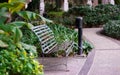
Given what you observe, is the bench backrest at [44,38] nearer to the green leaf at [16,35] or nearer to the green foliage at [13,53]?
the green foliage at [13,53]

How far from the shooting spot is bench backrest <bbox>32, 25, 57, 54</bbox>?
28.6ft

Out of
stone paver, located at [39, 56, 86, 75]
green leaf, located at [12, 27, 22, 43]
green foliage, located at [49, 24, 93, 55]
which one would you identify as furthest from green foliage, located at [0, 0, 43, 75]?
green foliage, located at [49, 24, 93, 55]

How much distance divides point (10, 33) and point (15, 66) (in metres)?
0.96

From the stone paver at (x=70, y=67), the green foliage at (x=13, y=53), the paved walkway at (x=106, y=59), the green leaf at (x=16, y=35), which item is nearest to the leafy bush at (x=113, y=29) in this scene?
the paved walkway at (x=106, y=59)

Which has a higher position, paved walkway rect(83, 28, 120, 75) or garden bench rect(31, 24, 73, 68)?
garden bench rect(31, 24, 73, 68)

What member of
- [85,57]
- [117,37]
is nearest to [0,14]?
[85,57]

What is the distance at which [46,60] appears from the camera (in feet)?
31.6

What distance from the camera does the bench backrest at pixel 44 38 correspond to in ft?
28.6

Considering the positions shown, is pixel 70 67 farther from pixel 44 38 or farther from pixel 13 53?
pixel 13 53

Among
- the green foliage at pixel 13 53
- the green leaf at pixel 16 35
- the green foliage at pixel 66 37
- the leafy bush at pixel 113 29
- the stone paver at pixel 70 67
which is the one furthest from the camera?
the leafy bush at pixel 113 29

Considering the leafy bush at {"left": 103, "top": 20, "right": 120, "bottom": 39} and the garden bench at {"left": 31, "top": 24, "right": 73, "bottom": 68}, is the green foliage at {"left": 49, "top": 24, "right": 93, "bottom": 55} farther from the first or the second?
the leafy bush at {"left": 103, "top": 20, "right": 120, "bottom": 39}

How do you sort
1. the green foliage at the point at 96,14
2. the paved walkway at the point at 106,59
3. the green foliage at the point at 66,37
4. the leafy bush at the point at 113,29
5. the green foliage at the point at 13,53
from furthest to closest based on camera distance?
the green foliage at the point at 96,14
the leafy bush at the point at 113,29
the green foliage at the point at 66,37
the paved walkway at the point at 106,59
the green foliage at the point at 13,53

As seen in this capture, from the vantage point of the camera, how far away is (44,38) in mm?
9195

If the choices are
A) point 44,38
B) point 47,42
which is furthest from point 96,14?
point 44,38
